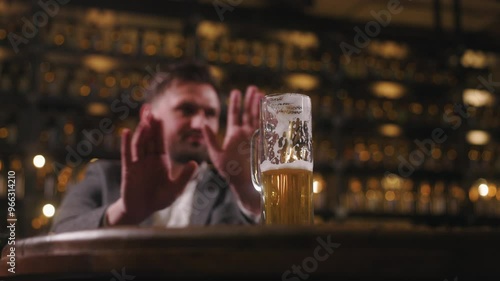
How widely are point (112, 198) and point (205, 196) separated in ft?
1.21

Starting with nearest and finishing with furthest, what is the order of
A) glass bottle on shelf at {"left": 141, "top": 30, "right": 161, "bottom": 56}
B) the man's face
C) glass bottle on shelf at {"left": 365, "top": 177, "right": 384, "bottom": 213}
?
the man's face
glass bottle on shelf at {"left": 141, "top": 30, "right": 161, "bottom": 56}
glass bottle on shelf at {"left": 365, "top": 177, "right": 384, "bottom": 213}

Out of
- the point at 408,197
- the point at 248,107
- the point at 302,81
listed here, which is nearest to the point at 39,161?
the point at 302,81

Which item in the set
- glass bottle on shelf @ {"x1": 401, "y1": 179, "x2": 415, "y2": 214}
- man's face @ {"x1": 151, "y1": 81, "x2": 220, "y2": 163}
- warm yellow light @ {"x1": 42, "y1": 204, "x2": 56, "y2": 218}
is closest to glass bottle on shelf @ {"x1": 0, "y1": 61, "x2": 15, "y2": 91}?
warm yellow light @ {"x1": 42, "y1": 204, "x2": 56, "y2": 218}

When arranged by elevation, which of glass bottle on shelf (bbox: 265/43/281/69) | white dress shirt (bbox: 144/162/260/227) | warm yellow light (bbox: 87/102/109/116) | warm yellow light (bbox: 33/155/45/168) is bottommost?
white dress shirt (bbox: 144/162/260/227)

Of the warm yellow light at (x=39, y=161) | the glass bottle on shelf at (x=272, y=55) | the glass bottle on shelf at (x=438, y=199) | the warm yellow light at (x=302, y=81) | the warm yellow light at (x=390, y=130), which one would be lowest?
the glass bottle on shelf at (x=438, y=199)

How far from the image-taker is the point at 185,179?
1402 mm

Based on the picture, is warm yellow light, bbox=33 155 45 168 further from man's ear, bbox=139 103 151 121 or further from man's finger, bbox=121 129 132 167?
man's finger, bbox=121 129 132 167

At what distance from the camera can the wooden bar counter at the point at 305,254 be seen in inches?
19.2

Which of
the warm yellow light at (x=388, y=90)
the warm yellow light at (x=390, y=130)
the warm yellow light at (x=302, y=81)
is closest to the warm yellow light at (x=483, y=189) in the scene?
the warm yellow light at (x=390, y=130)

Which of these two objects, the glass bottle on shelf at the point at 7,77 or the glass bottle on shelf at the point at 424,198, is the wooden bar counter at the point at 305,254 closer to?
the glass bottle on shelf at the point at 7,77

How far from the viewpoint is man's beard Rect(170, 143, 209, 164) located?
8.37 ft

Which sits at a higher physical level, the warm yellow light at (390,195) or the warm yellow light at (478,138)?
the warm yellow light at (478,138)

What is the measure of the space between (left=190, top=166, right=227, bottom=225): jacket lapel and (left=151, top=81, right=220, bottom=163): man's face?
0.11m

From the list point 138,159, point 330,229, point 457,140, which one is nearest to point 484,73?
point 457,140
